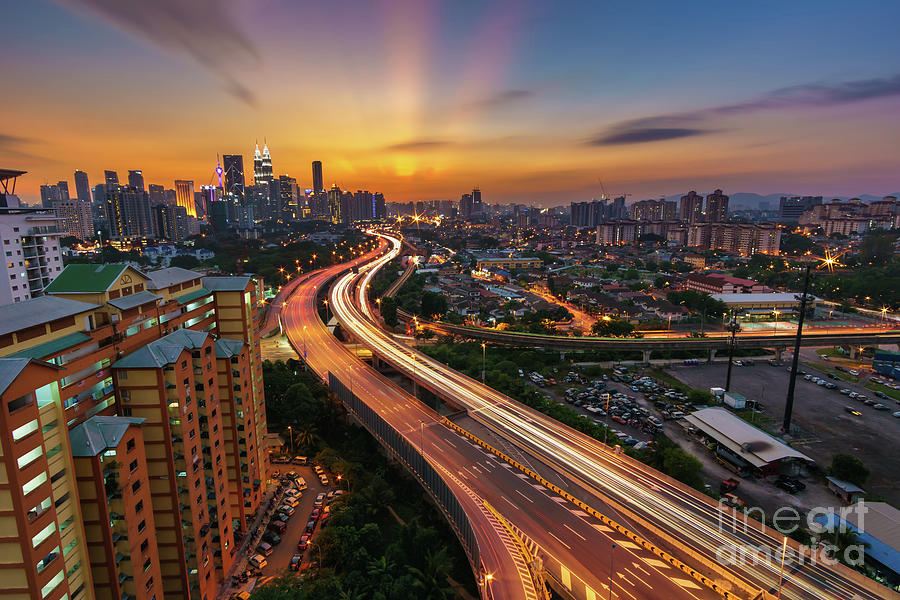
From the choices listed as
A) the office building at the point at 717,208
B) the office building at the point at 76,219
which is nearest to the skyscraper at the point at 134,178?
the office building at the point at 76,219

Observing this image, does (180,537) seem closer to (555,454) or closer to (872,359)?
(555,454)

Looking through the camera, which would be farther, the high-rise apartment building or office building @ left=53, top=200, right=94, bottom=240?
office building @ left=53, top=200, right=94, bottom=240

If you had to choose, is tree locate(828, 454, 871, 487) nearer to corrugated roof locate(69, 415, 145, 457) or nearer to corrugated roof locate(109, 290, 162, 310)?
corrugated roof locate(69, 415, 145, 457)

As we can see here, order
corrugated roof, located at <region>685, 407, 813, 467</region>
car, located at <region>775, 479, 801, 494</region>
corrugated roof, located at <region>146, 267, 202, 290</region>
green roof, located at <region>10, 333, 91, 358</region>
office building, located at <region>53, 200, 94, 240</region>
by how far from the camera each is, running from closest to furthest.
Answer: green roof, located at <region>10, 333, 91, 358</region>
corrugated roof, located at <region>146, 267, 202, 290</region>
car, located at <region>775, 479, 801, 494</region>
corrugated roof, located at <region>685, 407, 813, 467</region>
office building, located at <region>53, 200, 94, 240</region>

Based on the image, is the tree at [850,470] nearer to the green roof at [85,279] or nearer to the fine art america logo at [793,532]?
the fine art america logo at [793,532]

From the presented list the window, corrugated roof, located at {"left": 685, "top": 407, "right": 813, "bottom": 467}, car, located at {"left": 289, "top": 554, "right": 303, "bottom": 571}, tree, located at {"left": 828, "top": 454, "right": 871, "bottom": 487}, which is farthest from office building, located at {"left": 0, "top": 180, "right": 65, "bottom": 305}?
tree, located at {"left": 828, "top": 454, "right": 871, "bottom": 487}

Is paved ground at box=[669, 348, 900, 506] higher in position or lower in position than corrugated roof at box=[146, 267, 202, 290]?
lower

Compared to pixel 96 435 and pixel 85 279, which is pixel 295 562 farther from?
pixel 85 279
